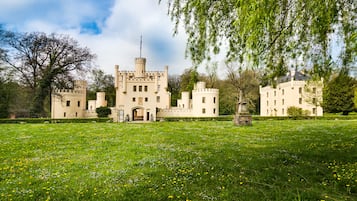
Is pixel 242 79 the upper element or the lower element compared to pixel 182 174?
upper

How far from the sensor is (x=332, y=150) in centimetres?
873

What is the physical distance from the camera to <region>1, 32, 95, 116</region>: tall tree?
34312 millimetres

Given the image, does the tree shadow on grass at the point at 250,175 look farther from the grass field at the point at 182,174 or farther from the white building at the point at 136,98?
the white building at the point at 136,98

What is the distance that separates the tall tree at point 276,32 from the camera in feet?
17.7

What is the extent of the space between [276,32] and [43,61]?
1456 inches

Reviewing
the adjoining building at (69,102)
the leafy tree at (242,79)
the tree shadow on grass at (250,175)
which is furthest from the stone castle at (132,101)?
the tree shadow on grass at (250,175)

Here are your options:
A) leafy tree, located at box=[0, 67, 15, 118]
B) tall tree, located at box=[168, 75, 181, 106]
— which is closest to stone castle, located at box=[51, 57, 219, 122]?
leafy tree, located at box=[0, 67, 15, 118]

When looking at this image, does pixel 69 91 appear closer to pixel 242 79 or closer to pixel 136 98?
pixel 136 98

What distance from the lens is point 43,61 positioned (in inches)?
1419

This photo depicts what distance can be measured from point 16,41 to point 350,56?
38.3 m

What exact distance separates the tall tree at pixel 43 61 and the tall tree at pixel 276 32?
111ft

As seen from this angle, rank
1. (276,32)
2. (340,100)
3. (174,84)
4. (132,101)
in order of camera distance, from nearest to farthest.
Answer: (276,32) < (340,100) < (132,101) < (174,84)

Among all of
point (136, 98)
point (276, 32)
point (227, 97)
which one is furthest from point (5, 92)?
point (227, 97)

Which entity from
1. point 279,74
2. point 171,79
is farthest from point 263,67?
point 171,79
